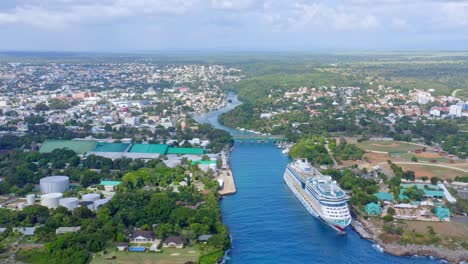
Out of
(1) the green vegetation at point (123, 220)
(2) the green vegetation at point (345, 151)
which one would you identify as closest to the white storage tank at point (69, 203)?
(1) the green vegetation at point (123, 220)

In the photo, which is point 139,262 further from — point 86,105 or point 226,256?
point 86,105

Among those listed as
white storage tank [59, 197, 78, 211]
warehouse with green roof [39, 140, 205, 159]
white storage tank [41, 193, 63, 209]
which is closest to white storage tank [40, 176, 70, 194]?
white storage tank [41, 193, 63, 209]

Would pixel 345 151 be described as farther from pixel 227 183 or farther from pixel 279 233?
pixel 279 233

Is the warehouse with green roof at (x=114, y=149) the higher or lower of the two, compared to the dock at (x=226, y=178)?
higher

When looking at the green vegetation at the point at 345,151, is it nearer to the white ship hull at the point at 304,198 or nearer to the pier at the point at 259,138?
the pier at the point at 259,138

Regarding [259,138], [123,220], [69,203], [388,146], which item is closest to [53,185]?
[69,203]

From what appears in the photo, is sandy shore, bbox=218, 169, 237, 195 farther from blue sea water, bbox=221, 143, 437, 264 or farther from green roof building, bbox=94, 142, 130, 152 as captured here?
green roof building, bbox=94, 142, 130, 152
